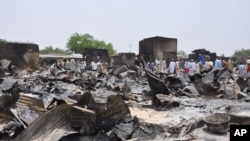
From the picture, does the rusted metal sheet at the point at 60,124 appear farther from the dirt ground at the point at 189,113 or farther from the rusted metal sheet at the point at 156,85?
the rusted metal sheet at the point at 156,85

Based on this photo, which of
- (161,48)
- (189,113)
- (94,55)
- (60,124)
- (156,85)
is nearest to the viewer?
(60,124)

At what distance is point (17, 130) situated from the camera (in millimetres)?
4535

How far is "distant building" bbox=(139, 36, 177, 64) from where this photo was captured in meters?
20.4

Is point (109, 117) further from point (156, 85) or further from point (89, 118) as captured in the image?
point (156, 85)

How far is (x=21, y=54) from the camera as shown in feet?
68.1

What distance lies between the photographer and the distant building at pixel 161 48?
20.4 m

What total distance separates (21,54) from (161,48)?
36.8ft

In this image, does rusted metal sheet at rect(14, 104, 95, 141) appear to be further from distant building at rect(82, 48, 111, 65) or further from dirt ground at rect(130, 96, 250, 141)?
distant building at rect(82, 48, 111, 65)

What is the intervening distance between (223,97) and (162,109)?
9.69 ft

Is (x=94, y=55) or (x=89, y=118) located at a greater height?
(x=94, y=55)

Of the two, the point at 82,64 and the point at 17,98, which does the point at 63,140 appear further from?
the point at 82,64

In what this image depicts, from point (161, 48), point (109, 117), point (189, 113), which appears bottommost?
point (189, 113)

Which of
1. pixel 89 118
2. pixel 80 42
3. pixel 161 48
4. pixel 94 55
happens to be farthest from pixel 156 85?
pixel 80 42

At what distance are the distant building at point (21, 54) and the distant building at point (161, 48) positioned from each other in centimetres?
886
